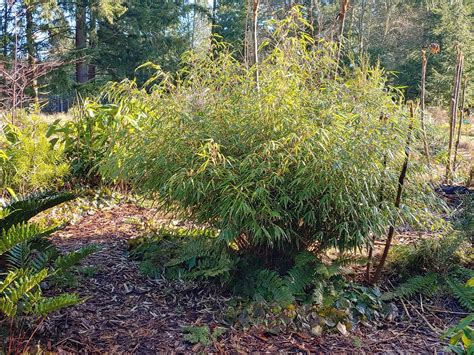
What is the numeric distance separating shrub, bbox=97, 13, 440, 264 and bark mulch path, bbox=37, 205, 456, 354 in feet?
1.45

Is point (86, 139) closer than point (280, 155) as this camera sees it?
No

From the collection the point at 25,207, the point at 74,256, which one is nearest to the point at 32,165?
the point at 25,207

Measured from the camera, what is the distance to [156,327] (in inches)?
79.9

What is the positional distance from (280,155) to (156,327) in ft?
3.42

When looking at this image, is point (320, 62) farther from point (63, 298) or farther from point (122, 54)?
point (122, 54)

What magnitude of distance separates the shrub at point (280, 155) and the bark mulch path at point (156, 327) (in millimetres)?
443

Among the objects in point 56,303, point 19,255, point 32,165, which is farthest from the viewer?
point 32,165

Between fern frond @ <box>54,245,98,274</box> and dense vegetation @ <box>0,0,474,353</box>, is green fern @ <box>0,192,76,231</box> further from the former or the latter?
fern frond @ <box>54,245,98,274</box>

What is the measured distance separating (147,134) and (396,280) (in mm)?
1796

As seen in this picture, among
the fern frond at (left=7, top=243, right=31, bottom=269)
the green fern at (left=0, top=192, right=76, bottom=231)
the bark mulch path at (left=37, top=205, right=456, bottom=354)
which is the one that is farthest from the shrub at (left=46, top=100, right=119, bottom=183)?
the fern frond at (left=7, top=243, right=31, bottom=269)

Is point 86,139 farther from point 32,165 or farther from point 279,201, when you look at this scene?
point 279,201

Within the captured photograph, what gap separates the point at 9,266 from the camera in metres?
1.97

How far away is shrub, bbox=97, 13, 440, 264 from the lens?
2006mm

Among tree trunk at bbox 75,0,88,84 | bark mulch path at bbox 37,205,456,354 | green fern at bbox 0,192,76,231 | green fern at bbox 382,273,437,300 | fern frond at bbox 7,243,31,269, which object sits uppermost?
tree trunk at bbox 75,0,88,84
